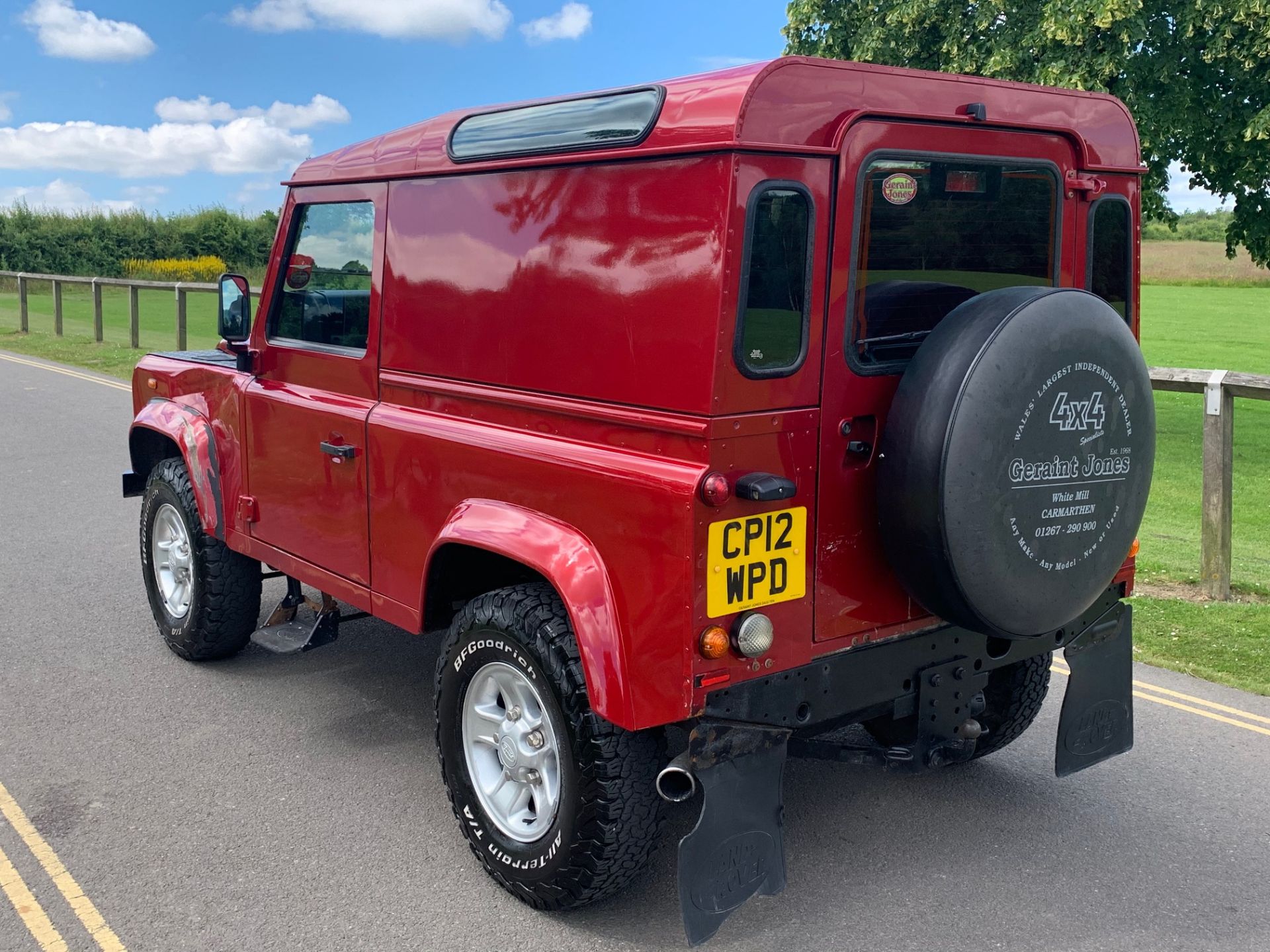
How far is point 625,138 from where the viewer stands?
10.5 ft

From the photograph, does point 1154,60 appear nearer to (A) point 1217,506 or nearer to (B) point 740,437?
(A) point 1217,506

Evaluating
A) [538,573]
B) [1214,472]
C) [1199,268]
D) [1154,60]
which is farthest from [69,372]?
[1199,268]

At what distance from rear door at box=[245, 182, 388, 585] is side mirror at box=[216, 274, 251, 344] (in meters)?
0.16

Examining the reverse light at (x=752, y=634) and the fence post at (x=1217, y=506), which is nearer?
the reverse light at (x=752, y=634)

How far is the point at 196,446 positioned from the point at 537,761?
8.57 feet

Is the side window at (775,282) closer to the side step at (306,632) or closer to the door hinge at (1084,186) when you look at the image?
the door hinge at (1084,186)

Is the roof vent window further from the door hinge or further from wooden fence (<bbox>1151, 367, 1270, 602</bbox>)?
wooden fence (<bbox>1151, 367, 1270, 602</bbox>)

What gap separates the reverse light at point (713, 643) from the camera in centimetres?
304

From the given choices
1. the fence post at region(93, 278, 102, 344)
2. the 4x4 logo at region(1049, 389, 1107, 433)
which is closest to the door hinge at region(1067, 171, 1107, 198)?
the 4x4 logo at region(1049, 389, 1107, 433)

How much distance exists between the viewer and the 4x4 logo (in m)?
3.26

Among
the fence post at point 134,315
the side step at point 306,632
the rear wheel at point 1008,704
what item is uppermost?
the fence post at point 134,315

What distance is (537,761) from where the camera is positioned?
3576mm

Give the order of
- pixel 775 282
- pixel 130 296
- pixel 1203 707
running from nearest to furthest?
pixel 775 282, pixel 1203 707, pixel 130 296

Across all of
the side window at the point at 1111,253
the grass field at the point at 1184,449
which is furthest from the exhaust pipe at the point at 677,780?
the grass field at the point at 1184,449
